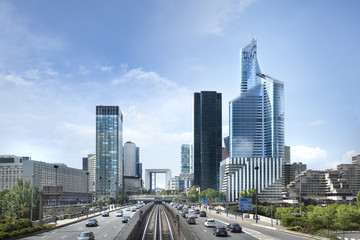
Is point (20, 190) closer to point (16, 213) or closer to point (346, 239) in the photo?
point (16, 213)

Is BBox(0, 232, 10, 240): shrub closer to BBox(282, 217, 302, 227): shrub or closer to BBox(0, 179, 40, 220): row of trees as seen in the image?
BBox(282, 217, 302, 227): shrub

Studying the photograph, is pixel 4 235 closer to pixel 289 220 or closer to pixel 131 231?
pixel 131 231

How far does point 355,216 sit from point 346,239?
34578 mm

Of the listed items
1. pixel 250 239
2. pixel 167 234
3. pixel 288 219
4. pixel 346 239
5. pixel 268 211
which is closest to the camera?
pixel 250 239

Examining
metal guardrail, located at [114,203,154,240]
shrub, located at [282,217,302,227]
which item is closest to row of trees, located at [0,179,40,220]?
metal guardrail, located at [114,203,154,240]

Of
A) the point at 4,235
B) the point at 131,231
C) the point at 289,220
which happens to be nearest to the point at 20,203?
the point at 4,235

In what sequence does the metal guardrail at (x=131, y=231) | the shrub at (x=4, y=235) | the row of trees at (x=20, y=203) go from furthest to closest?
the row of trees at (x=20, y=203) < the shrub at (x=4, y=235) < the metal guardrail at (x=131, y=231)

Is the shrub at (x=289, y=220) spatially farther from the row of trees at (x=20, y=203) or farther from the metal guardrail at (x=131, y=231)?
the row of trees at (x=20, y=203)

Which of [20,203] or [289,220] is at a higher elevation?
[289,220]

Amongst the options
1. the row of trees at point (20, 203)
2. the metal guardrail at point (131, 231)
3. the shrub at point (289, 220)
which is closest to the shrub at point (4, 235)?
the metal guardrail at point (131, 231)

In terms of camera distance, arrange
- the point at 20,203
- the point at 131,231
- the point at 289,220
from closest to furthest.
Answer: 1. the point at 131,231
2. the point at 289,220
3. the point at 20,203

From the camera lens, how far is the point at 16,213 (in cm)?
10288

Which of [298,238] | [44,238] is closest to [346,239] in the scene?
[298,238]

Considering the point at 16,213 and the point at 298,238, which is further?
the point at 16,213
